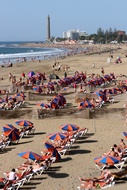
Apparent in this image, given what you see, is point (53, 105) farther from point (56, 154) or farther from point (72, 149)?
point (56, 154)

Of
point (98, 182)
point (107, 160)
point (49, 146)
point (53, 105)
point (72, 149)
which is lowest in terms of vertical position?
point (72, 149)

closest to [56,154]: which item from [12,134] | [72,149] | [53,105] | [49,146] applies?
[49,146]

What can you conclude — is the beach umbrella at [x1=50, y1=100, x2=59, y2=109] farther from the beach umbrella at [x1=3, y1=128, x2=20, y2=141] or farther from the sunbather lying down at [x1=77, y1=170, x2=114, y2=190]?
the sunbather lying down at [x1=77, y1=170, x2=114, y2=190]

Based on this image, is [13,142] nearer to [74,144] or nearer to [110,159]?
[74,144]

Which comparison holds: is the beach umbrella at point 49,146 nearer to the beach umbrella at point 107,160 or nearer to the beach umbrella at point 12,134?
the beach umbrella at point 107,160

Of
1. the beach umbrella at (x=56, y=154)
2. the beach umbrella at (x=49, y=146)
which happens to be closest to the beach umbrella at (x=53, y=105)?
the beach umbrella at (x=56, y=154)

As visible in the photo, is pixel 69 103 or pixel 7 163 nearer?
pixel 7 163

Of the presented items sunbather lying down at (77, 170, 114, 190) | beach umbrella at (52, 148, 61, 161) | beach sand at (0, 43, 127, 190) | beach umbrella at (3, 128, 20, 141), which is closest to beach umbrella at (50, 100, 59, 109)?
beach sand at (0, 43, 127, 190)

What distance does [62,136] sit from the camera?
44.1ft

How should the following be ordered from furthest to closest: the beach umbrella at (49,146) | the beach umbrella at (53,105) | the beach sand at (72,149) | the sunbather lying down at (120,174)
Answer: the beach umbrella at (53,105) < the beach umbrella at (49,146) < the beach sand at (72,149) < the sunbather lying down at (120,174)

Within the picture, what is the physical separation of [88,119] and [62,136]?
14.4 feet

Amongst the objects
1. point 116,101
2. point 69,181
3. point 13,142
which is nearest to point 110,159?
point 69,181

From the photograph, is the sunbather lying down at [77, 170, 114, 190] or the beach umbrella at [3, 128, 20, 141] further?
the beach umbrella at [3, 128, 20, 141]

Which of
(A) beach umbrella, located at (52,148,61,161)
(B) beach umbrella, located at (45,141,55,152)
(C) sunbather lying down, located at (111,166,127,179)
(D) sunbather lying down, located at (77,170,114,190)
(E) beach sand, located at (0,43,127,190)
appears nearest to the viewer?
(D) sunbather lying down, located at (77,170,114,190)
